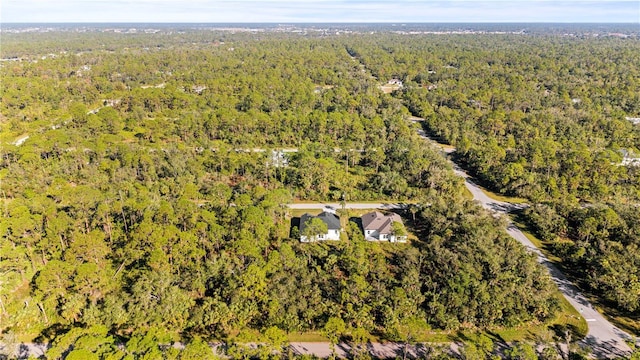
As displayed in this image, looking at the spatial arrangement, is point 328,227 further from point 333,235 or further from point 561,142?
point 561,142

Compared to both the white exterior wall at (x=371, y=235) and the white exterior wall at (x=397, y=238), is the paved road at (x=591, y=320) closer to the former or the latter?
the white exterior wall at (x=397, y=238)

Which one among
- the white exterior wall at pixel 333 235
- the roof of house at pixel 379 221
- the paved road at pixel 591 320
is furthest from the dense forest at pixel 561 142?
the white exterior wall at pixel 333 235

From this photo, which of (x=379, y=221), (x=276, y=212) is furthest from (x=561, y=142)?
(x=276, y=212)

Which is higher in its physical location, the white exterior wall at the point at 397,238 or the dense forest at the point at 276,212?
the dense forest at the point at 276,212

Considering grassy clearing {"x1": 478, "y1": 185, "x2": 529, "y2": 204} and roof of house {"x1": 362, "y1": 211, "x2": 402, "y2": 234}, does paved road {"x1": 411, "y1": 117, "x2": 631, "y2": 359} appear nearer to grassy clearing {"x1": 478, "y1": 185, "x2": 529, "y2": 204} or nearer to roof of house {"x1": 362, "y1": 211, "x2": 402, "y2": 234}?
grassy clearing {"x1": 478, "y1": 185, "x2": 529, "y2": 204}

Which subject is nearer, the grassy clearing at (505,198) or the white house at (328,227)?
the white house at (328,227)

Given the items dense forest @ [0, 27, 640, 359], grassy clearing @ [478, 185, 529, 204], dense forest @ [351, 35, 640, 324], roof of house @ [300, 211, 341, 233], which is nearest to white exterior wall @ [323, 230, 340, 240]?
roof of house @ [300, 211, 341, 233]
